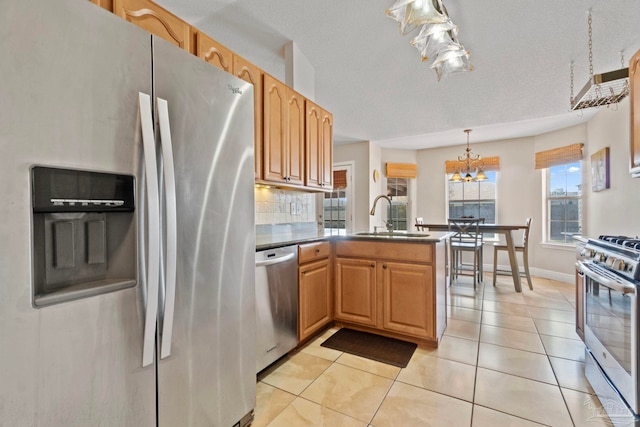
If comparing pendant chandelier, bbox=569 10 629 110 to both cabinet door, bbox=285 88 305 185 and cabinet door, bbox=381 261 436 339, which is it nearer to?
cabinet door, bbox=381 261 436 339

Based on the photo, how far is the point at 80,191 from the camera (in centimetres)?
91

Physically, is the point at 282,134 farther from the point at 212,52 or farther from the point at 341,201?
the point at 341,201

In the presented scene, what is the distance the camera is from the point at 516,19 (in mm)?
2150

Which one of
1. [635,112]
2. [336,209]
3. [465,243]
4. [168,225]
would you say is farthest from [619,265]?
[336,209]

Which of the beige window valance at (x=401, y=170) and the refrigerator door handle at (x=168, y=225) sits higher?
the beige window valance at (x=401, y=170)

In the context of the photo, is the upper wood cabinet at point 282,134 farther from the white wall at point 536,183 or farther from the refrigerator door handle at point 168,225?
the white wall at point 536,183

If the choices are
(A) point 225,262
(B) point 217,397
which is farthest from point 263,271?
(B) point 217,397

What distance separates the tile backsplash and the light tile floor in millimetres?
1162

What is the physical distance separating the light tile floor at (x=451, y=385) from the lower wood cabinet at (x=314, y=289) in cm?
18

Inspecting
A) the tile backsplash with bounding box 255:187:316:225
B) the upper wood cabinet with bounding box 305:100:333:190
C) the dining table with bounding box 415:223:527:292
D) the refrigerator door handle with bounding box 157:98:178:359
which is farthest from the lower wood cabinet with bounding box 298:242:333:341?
the dining table with bounding box 415:223:527:292

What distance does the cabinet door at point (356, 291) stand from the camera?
8.25 ft

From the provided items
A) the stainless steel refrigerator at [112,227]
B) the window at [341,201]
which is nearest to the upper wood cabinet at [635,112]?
the stainless steel refrigerator at [112,227]

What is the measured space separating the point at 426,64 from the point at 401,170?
334 cm

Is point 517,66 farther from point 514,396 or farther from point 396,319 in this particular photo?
point 514,396
